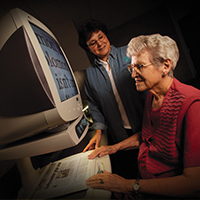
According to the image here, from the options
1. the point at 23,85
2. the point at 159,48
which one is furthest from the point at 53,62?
the point at 159,48

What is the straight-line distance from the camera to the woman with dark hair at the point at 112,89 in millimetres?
1198

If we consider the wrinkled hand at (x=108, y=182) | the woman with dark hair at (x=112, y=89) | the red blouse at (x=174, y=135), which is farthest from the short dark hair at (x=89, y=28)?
the wrinkled hand at (x=108, y=182)

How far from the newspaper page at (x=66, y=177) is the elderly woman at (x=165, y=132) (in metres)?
0.07

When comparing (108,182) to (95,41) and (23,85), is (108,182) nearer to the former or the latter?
(23,85)

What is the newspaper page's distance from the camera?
64 cm

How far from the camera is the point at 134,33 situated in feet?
17.8

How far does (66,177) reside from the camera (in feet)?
2.40

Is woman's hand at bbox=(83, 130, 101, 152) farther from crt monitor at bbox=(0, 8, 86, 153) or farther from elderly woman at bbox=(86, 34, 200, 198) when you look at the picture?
crt monitor at bbox=(0, 8, 86, 153)

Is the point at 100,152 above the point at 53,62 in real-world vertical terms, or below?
below

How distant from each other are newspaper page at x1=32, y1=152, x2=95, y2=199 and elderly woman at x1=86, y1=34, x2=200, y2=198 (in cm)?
7

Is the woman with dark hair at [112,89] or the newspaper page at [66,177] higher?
the woman with dark hair at [112,89]

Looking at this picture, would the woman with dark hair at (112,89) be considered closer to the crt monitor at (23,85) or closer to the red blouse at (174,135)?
the red blouse at (174,135)

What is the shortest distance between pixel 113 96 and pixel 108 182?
0.82m

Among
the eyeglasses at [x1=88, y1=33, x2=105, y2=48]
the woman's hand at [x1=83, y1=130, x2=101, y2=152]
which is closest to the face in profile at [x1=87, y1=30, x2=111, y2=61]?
the eyeglasses at [x1=88, y1=33, x2=105, y2=48]
